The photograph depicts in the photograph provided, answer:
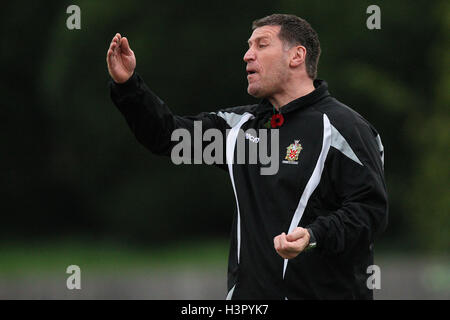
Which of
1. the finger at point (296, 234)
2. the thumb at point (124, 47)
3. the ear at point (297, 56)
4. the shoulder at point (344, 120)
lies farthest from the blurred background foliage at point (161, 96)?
the finger at point (296, 234)

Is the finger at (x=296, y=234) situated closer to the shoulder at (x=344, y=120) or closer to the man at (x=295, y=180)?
the man at (x=295, y=180)

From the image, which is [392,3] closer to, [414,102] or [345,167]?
[414,102]

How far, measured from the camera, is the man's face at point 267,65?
4.22m

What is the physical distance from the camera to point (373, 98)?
37.5ft

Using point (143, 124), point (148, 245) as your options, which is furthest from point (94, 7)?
point (143, 124)

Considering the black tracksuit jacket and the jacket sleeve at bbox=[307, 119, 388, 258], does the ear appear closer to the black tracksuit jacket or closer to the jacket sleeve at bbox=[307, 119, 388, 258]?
the black tracksuit jacket

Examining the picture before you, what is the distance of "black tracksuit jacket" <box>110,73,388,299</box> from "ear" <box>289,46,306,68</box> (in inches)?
8.0

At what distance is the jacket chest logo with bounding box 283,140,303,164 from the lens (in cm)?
399

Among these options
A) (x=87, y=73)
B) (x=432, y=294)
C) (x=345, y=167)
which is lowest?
(x=432, y=294)

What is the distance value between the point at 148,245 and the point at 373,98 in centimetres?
402

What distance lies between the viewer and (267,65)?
4.24 meters

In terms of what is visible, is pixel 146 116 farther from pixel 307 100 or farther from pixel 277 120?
pixel 307 100

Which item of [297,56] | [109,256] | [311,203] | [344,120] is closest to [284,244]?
[311,203]

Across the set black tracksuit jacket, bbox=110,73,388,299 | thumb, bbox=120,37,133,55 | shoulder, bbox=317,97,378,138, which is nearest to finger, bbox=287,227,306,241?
black tracksuit jacket, bbox=110,73,388,299
